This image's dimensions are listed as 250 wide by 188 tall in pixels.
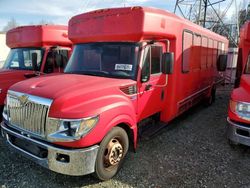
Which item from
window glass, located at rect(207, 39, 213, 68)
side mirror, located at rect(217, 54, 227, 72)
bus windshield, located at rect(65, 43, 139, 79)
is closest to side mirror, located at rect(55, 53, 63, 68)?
bus windshield, located at rect(65, 43, 139, 79)

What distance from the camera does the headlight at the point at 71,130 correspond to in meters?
3.25

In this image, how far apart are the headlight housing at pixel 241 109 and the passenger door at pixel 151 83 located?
149 centimetres

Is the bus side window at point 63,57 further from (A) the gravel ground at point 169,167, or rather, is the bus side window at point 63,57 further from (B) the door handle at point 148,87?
(B) the door handle at point 148,87

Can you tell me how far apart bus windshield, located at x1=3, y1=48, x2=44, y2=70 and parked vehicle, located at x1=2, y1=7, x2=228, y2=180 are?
2133mm

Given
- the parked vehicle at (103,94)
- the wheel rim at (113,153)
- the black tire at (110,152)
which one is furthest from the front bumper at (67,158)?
the wheel rim at (113,153)

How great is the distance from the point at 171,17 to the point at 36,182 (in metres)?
4.23

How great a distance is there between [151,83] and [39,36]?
3.94m

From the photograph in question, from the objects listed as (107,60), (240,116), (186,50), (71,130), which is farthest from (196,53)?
(71,130)

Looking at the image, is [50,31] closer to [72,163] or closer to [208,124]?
[72,163]

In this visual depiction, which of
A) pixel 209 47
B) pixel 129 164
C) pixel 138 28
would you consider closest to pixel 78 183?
pixel 129 164

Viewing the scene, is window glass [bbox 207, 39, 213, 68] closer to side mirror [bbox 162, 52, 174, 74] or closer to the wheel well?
side mirror [bbox 162, 52, 174, 74]

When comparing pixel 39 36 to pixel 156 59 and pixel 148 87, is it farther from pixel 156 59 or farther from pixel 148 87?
pixel 148 87

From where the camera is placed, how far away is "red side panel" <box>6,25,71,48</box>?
6938 mm

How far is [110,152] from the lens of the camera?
3824 millimetres
